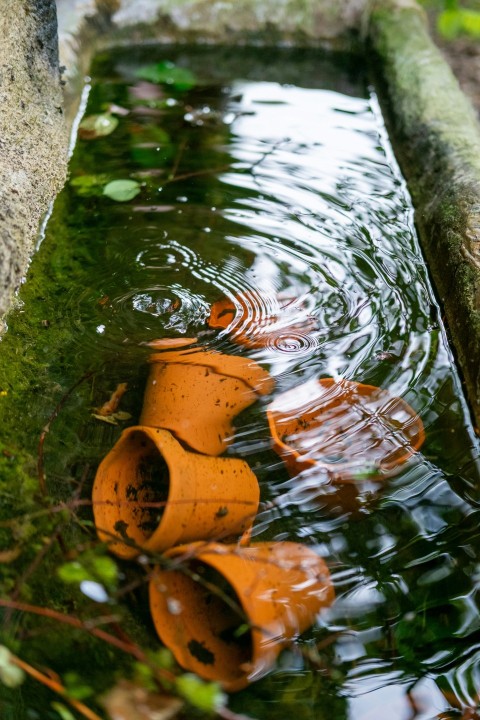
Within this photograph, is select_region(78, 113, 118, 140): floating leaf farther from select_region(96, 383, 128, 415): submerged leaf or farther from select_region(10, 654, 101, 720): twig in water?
select_region(10, 654, 101, 720): twig in water

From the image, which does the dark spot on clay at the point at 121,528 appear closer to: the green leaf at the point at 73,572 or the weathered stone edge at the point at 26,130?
the green leaf at the point at 73,572

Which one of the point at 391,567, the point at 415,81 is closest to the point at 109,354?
the point at 391,567

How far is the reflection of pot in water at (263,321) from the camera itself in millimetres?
2492

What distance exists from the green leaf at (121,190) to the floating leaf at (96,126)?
615 mm

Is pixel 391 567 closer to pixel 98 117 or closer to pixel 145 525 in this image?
pixel 145 525

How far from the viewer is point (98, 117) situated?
389 centimetres

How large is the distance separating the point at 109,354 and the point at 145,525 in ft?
2.49

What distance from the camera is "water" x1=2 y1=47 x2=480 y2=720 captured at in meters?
1.67

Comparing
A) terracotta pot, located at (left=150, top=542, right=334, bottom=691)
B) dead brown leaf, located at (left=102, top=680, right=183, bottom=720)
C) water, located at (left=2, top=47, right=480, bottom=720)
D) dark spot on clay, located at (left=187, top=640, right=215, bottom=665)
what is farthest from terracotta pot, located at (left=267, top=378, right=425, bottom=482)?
dead brown leaf, located at (left=102, top=680, right=183, bottom=720)

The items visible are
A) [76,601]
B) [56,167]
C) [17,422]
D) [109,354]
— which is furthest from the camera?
[56,167]

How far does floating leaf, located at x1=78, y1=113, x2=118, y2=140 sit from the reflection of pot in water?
1652 mm

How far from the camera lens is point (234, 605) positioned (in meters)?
1.51

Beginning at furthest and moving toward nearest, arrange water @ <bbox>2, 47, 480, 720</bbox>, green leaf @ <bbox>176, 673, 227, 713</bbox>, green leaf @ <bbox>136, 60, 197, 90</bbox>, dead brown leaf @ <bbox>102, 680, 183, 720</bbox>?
green leaf @ <bbox>136, 60, 197, 90</bbox> → water @ <bbox>2, 47, 480, 720</bbox> → dead brown leaf @ <bbox>102, 680, 183, 720</bbox> → green leaf @ <bbox>176, 673, 227, 713</bbox>

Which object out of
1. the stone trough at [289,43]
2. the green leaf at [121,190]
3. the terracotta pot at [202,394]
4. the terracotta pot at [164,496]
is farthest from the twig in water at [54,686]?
the green leaf at [121,190]
